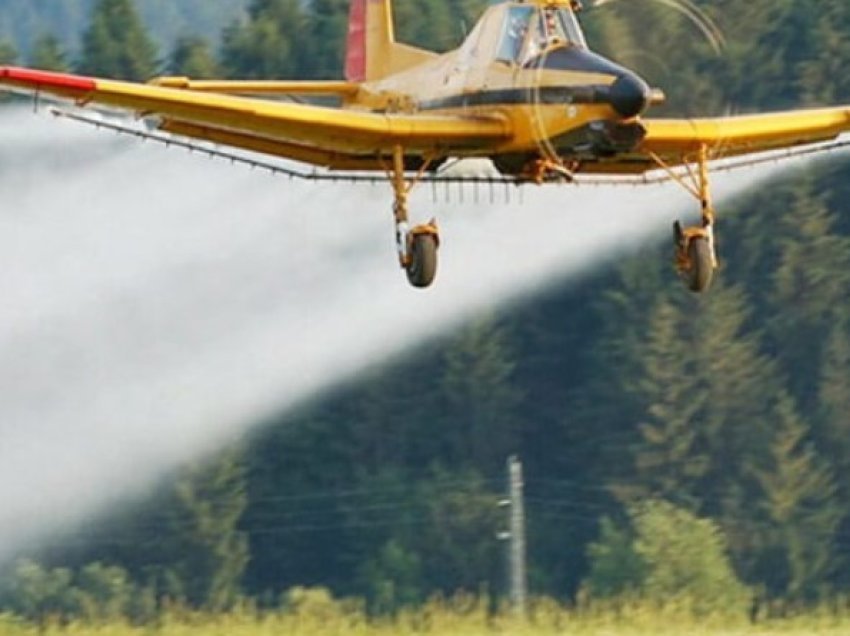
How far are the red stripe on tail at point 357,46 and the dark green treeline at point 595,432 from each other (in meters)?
39.7

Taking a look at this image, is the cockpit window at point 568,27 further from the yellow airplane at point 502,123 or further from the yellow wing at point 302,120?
the yellow wing at point 302,120

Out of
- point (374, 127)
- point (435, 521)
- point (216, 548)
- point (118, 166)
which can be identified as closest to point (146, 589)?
point (216, 548)

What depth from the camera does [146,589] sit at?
72.8 meters

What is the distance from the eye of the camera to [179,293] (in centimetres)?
6919

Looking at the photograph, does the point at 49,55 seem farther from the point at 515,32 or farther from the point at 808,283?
the point at 515,32

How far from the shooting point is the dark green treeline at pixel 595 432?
75.6 meters

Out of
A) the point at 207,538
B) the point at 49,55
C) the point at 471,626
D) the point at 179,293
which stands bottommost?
the point at 471,626

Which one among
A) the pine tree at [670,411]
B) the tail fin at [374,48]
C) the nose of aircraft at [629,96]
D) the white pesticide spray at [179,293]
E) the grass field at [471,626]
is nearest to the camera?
the grass field at [471,626]

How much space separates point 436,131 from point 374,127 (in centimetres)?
54

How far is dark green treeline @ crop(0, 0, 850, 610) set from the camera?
7556 cm

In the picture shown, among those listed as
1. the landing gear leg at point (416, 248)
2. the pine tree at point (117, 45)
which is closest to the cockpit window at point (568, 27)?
the landing gear leg at point (416, 248)

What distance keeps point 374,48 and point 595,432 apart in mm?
50468

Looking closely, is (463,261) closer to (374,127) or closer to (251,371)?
(251,371)

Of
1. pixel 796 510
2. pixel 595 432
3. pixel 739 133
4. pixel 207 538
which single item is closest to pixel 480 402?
pixel 595 432
